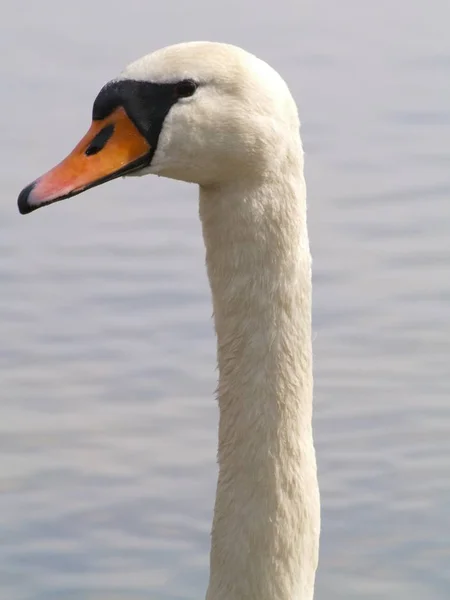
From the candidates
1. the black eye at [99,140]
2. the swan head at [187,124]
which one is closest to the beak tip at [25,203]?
the swan head at [187,124]

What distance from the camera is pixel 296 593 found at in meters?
5.36

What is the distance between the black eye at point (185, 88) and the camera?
5082 millimetres

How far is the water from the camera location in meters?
7.67

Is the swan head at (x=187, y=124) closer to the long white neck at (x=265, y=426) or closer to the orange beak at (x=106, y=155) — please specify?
the orange beak at (x=106, y=155)

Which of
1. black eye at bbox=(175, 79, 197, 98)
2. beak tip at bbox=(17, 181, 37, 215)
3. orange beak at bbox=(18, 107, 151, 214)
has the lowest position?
beak tip at bbox=(17, 181, 37, 215)

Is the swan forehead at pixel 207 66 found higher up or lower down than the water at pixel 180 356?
lower down

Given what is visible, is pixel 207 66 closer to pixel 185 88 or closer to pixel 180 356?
pixel 185 88

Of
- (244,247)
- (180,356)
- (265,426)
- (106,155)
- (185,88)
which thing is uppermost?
(180,356)

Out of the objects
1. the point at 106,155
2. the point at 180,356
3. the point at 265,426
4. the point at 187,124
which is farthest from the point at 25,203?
the point at 180,356

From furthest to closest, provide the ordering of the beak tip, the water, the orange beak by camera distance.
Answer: the water < the orange beak < the beak tip

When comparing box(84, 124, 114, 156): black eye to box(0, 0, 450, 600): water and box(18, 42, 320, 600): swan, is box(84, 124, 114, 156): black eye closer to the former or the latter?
box(18, 42, 320, 600): swan

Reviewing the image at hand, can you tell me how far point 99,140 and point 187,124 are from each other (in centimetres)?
26

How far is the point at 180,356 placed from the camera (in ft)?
29.8

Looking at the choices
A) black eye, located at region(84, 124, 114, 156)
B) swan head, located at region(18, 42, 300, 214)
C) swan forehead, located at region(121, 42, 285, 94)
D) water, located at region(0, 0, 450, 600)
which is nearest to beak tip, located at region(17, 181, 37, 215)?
swan head, located at region(18, 42, 300, 214)
